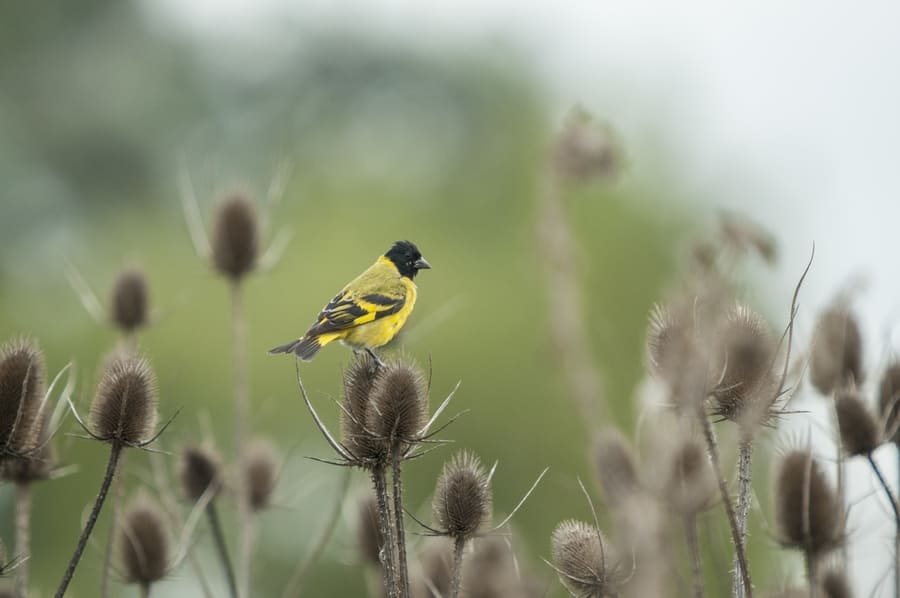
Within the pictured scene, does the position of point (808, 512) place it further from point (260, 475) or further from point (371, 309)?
point (371, 309)

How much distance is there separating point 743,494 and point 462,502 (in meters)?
1.14

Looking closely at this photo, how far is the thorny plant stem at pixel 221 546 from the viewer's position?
6566 millimetres

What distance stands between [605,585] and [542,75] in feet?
134

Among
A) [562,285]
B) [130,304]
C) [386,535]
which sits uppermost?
[130,304]

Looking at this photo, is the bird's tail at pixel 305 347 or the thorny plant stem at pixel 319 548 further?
the bird's tail at pixel 305 347

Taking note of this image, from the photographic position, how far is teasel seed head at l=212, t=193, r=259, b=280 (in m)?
8.38

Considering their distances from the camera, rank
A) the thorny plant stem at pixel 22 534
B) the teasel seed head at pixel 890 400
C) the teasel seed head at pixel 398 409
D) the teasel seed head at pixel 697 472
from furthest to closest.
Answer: the teasel seed head at pixel 890 400 < the thorny plant stem at pixel 22 534 < the teasel seed head at pixel 697 472 < the teasel seed head at pixel 398 409

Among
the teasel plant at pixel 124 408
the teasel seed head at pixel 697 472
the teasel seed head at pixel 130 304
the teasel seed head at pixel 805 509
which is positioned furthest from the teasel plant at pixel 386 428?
the teasel seed head at pixel 130 304

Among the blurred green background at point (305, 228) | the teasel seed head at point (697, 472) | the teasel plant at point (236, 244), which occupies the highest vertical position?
the blurred green background at point (305, 228)

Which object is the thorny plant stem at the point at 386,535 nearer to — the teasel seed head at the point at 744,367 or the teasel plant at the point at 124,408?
the teasel plant at the point at 124,408

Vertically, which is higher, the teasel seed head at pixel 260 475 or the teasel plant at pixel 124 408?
the teasel seed head at pixel 260 475

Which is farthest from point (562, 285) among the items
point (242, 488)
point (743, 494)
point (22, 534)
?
point (22, 534)

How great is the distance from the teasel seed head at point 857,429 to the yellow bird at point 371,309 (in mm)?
3346

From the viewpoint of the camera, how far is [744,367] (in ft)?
15.0
